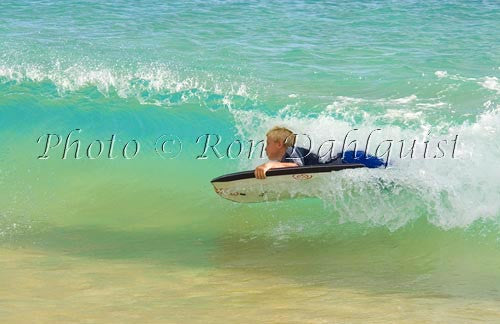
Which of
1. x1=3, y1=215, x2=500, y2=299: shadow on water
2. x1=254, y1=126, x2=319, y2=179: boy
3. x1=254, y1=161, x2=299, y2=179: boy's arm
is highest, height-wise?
x1=254, y1=126, x2=319, y2=179: boy

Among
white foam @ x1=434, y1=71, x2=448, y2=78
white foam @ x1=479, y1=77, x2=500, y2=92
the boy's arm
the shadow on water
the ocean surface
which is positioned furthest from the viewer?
white foam @ x1=434, y1=71, x2=448, y2=78

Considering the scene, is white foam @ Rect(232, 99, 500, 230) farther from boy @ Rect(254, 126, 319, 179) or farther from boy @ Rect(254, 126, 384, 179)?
boy @ Rect(254, 126, 319, 179)

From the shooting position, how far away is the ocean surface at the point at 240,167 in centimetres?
652

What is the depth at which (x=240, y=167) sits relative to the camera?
10.3m

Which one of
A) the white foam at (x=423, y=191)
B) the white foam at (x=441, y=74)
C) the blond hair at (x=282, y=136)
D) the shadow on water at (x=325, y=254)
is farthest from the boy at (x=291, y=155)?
the white foam at (x=441, y=74)

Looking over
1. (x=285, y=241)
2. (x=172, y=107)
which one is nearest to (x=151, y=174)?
(x=172, y=107)

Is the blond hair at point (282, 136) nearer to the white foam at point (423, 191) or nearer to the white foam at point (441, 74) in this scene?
the white foam at point (423, 191)

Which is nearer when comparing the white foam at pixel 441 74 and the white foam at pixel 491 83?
the white foam at pixel 491 83

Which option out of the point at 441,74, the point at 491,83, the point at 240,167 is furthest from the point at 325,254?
the point at 441,74

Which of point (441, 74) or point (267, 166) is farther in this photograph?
point (441, 74)

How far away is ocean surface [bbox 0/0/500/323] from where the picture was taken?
6.52 m

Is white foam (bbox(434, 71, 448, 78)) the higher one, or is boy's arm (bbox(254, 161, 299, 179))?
boy's arm (bbox(254, 161, 299, 179))

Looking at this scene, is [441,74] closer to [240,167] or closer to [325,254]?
[240,167]

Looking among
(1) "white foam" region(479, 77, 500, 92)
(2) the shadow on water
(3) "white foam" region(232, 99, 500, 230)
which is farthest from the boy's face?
(1) "white foam" region(479, 77, 500, 92)
